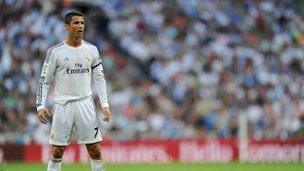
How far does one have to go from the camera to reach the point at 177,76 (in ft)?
83.8

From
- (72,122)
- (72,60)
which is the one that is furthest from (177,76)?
(72,60)

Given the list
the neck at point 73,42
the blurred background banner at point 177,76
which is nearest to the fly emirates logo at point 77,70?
the neck at point 73,42

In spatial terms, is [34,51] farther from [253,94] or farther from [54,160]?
[54,160]

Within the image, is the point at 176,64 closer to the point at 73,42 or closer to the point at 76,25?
the point at 73,42

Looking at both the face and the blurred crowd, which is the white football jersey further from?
the blurred crowd

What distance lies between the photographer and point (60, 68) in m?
11.6

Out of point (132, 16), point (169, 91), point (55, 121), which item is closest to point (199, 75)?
point (169, 91)

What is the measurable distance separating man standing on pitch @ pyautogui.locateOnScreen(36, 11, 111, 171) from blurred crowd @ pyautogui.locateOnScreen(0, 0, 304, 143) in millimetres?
9742

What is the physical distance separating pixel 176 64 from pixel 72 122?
14425mm

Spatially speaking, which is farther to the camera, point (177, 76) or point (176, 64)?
point (176, 64)

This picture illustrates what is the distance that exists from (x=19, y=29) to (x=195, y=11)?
6.28 metres

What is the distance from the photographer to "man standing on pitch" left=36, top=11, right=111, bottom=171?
11.6 meters

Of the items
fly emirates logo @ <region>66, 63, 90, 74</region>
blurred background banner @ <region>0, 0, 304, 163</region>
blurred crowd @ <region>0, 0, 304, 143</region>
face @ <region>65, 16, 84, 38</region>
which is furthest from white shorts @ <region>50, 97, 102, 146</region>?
blurred background banner @ <region>0, 0, 304, 163</region>

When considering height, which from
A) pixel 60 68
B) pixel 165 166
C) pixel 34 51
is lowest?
pixel 165 166
